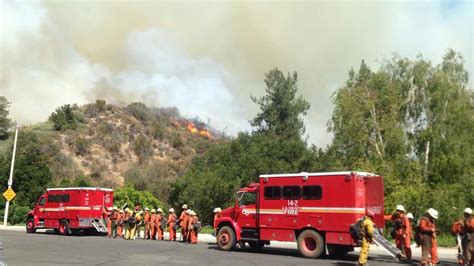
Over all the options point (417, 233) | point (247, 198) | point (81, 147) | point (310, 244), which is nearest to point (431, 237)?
point (417, 233)

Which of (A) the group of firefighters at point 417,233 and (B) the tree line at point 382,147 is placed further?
(B) the tree line at point 382,147

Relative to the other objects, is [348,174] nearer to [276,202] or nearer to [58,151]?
[276,202]

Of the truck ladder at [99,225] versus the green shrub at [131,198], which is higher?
the green shrub at [131,198]

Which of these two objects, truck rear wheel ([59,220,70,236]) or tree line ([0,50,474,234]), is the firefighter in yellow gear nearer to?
truck rear wheel ([59,220,70,236])

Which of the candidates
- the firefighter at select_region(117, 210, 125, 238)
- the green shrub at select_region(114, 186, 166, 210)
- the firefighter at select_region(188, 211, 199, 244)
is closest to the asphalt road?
the firefighter at select_region(188, 211, 199, 244)

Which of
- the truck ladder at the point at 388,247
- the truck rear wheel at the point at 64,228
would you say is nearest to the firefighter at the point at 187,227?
the truck rear wheel at the point at 64,228

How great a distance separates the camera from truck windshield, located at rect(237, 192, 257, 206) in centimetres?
1908

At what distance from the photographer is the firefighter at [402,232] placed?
15.6m

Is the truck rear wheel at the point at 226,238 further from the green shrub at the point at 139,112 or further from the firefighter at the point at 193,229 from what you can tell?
the green shrub at the point at 139,112

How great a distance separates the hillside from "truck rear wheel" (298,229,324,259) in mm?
38242

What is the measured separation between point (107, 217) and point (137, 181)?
33.6 m

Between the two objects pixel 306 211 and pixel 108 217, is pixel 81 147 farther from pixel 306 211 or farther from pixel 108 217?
Result: pixel 306 211

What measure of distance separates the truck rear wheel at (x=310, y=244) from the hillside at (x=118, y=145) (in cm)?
→ 3824

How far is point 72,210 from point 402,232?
18.4 metres
